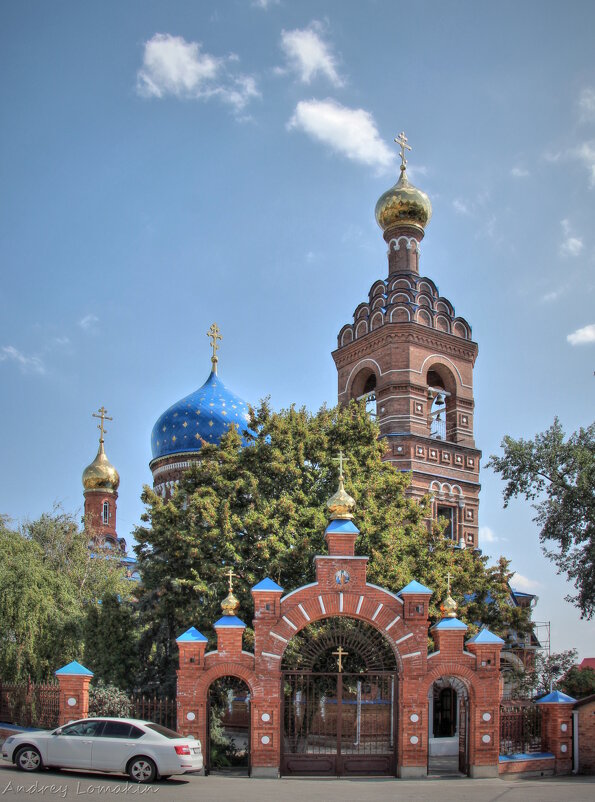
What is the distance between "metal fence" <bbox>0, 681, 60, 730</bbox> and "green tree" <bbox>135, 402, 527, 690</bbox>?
7.56 feet

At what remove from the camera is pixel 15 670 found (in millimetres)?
20297

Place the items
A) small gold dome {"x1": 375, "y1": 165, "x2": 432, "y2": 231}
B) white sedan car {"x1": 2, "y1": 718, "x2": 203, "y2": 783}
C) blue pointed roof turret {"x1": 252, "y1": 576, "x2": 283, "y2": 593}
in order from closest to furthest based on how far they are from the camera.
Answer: white sedan car {"x1": 2, "y1": 718, "x2": 203, "y2": 783} → blue pointed roof turret {"x1": 252, "y1": 576, "x2": 283, "y2": 593} → small gold dome {"x1": 375, "y1": 165, "x2": 432, "y2": 231}

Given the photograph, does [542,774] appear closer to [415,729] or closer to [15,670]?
[415,729]

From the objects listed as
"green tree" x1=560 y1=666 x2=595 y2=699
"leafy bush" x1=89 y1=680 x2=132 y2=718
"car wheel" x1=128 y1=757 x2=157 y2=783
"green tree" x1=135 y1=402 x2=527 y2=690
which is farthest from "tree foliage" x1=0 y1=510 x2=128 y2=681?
"green tree" x1=560 y1=666 x2=595 y2=699

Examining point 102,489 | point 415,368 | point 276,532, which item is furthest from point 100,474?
point 276,532

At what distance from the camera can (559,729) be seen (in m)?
16.5

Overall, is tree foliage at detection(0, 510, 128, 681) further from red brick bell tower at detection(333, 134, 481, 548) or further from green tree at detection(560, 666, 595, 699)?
green tree at detection(560, 666, 595, 699)

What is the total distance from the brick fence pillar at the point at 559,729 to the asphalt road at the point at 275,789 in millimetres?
1184

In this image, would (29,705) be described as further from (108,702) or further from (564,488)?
(564,488)

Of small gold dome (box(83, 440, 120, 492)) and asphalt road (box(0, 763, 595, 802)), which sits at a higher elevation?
small gold dome (box(83, 440, 120, 492))

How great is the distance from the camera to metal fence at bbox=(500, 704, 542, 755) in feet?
54.1

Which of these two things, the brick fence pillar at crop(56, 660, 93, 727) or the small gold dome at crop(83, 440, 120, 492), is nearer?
the brick fence pillar at crop(56, 660, 93, 727)

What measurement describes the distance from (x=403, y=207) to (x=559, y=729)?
68.9ft

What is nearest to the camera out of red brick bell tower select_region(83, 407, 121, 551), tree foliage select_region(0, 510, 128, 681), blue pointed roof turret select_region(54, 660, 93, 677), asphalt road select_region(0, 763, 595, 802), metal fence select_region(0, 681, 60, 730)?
asphalt road select_region(0, 763, 595, 802)
